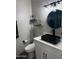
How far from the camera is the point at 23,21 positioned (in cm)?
262

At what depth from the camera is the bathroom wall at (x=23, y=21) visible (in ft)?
8.13

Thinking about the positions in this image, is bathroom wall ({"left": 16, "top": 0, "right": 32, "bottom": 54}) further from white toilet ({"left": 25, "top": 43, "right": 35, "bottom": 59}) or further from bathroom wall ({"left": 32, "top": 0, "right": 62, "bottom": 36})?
white toilet ({"left": 25, "top": 43, "right": 35, "bottom": 59})

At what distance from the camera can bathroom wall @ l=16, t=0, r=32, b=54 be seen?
2.48 m

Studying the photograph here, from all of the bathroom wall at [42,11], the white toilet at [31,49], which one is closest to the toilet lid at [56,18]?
the bathroom wall at [42,11]

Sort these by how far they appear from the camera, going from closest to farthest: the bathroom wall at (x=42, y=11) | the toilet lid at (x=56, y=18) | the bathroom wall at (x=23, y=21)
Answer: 1. the toilet lid at (x=56, y=18)
2. the bathroom wall at (x=42, y=11)
3. the bathroom wall at (x=23, y=21)

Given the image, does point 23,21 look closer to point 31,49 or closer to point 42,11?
point 42,11

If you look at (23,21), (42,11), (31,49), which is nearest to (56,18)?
(42,11)

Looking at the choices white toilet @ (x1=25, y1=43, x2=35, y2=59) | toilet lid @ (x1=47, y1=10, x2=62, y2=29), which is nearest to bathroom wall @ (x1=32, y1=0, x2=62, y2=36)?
toilet lid @ (x1=47, y1=10, x2=62, y2=29)

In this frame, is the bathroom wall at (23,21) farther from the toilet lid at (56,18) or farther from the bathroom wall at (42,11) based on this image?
the toilet lid at (56,18)

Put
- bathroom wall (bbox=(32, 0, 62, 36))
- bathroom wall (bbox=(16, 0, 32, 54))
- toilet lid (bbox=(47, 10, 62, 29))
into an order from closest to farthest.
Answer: toilet lid (bbox=(47, 10, 62, 29)), bathroom wall (bbox=(32, 0, 62, 36)), bathroom wall (bbox=(16, 0, 32, 54))
